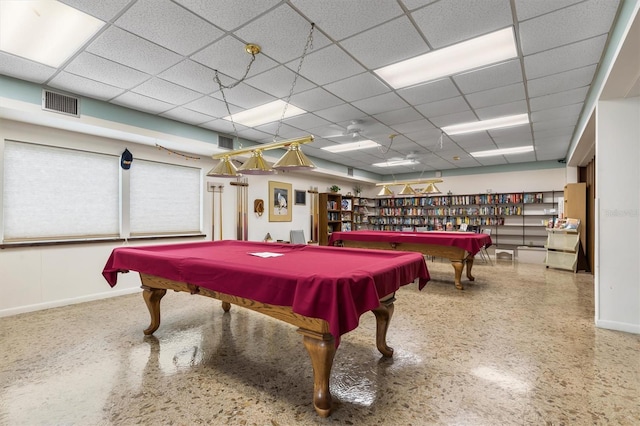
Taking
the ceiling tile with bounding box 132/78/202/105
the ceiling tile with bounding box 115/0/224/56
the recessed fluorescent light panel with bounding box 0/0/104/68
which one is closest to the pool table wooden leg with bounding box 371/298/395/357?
the ceiling tile with bounding box 115/0/224/56

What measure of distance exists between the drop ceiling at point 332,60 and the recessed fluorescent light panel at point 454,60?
0.38ft

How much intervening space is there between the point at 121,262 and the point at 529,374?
3707 mm

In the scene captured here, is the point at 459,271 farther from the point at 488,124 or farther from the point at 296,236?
the point at 296,236

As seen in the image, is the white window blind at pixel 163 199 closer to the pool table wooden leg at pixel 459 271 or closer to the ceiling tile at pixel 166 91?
the ceiling tile at pixel 166 91

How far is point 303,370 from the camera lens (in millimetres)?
2334

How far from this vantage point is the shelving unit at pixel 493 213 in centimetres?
837

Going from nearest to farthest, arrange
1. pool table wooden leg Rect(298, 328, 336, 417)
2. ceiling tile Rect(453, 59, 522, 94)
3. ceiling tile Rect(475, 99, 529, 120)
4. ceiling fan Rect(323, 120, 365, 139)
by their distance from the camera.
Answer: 1. pool table wooden leg Rect(298, 328, 336, 417)
2. ceiling tile Rect(453, 59, 522, 94)
3. ceiling tile Rect(475, 99, 529, 120)
4. ceiling fan Rect(323, 120, 365, 139)

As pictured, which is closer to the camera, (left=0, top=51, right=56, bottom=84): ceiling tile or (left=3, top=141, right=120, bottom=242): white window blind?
(left=0, top=51, right=56, bottom=84): ceiling tile

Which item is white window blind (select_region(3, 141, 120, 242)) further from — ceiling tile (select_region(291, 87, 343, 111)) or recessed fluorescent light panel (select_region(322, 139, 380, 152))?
recessed fluorescent light panel (select_region(322, 139, 380, 152))

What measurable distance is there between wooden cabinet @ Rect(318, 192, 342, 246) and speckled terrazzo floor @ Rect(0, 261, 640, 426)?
492 cm

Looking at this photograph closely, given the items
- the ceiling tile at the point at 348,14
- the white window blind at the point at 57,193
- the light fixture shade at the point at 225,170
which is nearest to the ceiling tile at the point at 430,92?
the ceiling tile at the point at 348,14

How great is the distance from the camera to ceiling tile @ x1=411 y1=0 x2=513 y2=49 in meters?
2.28

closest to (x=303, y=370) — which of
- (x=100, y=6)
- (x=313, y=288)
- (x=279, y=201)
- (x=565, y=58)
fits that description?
(x=313, y=288)

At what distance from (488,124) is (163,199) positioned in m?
5.78
